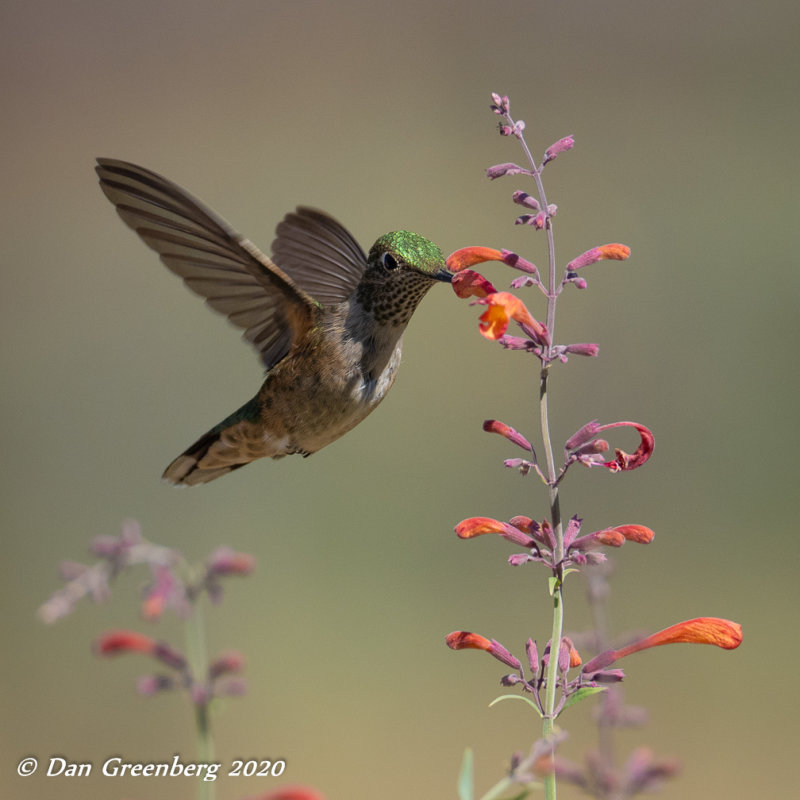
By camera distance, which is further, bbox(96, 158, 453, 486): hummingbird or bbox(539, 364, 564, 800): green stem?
bbox(96, 158, 453, 486): hummingbird

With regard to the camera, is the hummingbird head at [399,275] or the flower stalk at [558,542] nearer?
the flower stalk at [558,542]

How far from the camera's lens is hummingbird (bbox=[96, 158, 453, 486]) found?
2752mm

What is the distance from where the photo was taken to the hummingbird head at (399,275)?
2.72m

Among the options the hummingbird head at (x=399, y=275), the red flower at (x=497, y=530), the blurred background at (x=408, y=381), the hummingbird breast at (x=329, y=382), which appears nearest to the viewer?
the red flower at (x=497, y=530)

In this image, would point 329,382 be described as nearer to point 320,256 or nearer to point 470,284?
point 320,256

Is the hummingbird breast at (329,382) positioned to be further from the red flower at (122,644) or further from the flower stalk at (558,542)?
the red flower at (122,644)

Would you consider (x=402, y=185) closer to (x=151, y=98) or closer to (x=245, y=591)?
(x=151, y=98)

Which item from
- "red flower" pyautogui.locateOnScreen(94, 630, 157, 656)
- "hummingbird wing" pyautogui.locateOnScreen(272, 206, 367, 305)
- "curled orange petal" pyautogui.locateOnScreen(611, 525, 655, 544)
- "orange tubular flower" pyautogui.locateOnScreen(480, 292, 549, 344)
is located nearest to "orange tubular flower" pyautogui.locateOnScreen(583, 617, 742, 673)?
"curled orange petal" pyautogui.locateOnScreen(611, 525, 655, 544)

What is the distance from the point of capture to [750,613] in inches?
307

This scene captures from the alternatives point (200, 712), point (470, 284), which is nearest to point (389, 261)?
point (470, 284)

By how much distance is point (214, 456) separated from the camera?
119 inches

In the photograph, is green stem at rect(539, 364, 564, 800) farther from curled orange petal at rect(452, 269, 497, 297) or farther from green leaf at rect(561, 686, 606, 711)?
curled orange petal at rect(452, 269, 497, 297)

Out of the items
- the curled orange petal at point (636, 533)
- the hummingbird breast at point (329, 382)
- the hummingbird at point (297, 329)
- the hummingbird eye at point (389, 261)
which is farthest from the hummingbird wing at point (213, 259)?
the curled orange petal at point (636, 533)

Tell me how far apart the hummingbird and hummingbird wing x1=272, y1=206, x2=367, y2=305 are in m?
0.01
